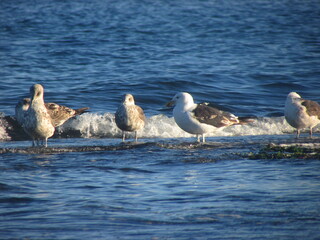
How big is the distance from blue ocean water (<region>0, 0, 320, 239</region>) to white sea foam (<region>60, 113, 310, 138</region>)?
4 centimetres

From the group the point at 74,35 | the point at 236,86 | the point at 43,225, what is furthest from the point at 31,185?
the point at 74,35

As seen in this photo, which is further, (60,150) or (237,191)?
(60,150)

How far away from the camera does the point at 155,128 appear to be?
45.1 ft

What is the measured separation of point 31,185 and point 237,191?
2.81 metres

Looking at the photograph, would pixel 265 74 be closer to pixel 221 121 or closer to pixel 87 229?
pixel 221 121

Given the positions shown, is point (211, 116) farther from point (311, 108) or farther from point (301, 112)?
point (311, 108)

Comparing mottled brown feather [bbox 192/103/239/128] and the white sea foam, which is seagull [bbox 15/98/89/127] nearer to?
the white sea foam

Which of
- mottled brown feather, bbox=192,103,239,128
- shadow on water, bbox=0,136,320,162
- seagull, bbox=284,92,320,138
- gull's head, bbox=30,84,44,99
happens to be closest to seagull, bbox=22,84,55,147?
gull's head, bbox=30,84,44,99

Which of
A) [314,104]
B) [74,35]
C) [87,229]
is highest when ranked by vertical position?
[74,35]

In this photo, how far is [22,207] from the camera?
21.1 feet

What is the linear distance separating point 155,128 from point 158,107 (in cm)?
223

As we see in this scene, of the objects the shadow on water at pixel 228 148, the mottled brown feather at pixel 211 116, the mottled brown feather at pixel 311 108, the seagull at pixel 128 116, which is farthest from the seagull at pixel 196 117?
the mottled brown feather at pixel 311 108

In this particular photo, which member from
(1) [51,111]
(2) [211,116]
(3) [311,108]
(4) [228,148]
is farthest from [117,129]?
(3) [311,108]

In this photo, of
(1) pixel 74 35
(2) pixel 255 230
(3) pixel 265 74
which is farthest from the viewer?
(1) pixel 74 35
